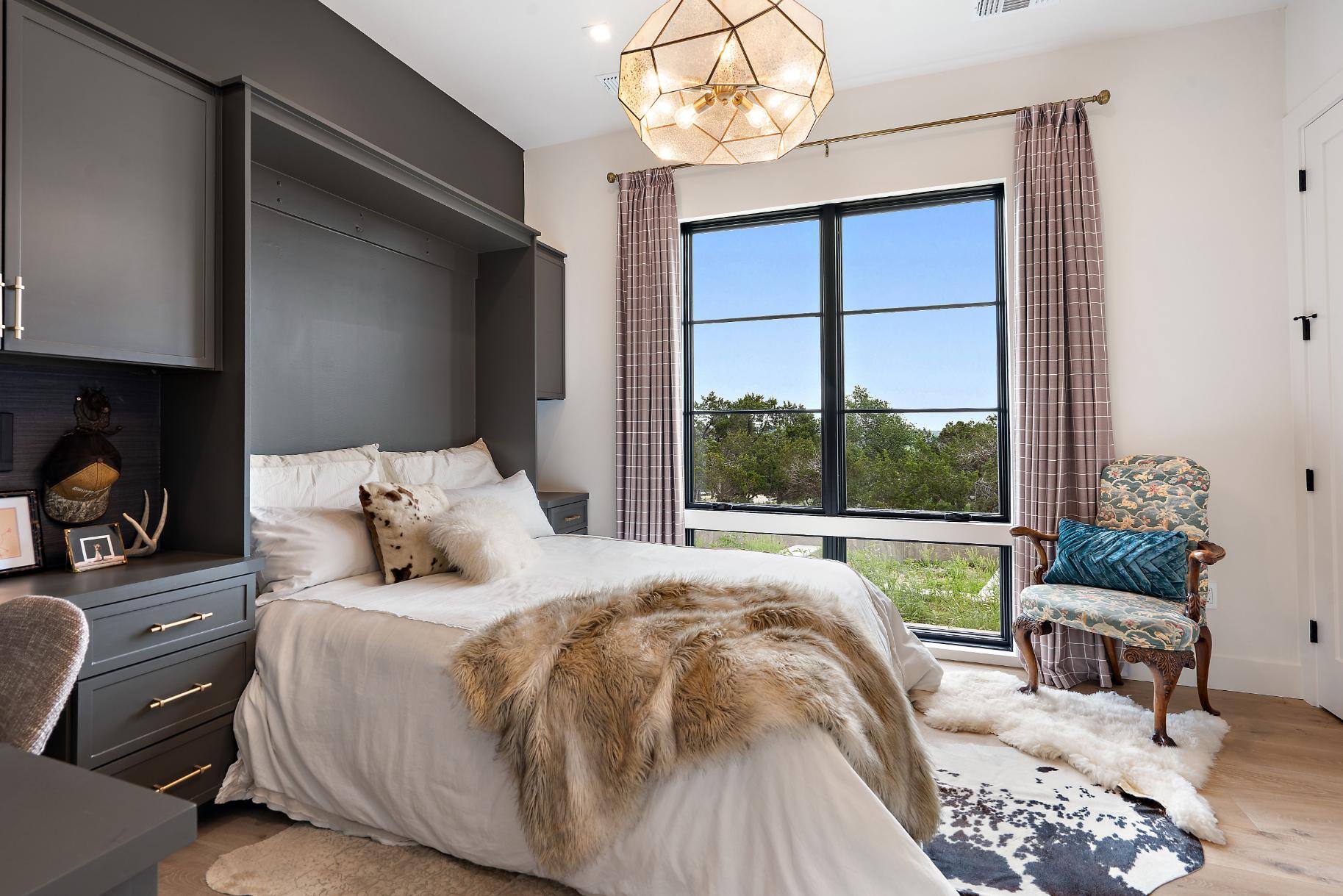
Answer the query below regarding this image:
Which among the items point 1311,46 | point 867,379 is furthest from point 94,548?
point 1311,46

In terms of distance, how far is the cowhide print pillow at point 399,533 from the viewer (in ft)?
7.91

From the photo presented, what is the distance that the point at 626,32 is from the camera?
124 inches

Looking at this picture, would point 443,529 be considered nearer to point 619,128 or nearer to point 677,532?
point 677,532

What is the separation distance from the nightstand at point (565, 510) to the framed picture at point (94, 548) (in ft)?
6.09

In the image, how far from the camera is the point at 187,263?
2.06m

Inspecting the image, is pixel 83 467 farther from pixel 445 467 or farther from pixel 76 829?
pixel 76 829

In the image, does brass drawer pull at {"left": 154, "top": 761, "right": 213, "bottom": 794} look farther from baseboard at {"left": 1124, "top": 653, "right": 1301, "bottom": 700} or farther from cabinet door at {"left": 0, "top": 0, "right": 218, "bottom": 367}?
baseboard at {"left": 1124, "top": 653, "right": 1301, "bottom": 700}

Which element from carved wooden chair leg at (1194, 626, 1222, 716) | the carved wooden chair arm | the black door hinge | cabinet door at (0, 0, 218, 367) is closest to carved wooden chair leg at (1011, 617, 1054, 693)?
the carved wooden chair arm

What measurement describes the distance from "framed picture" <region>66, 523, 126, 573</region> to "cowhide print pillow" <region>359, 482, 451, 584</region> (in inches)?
27.7

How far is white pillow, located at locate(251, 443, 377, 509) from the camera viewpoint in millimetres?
2420

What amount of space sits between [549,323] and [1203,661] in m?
3.58

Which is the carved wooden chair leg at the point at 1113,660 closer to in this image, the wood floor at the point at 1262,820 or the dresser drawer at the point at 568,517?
the wood floor at the point at 1262,820

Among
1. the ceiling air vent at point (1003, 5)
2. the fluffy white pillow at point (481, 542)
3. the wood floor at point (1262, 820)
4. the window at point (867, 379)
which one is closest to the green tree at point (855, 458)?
the window at point (867, 379)

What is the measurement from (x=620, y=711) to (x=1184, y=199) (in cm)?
343
